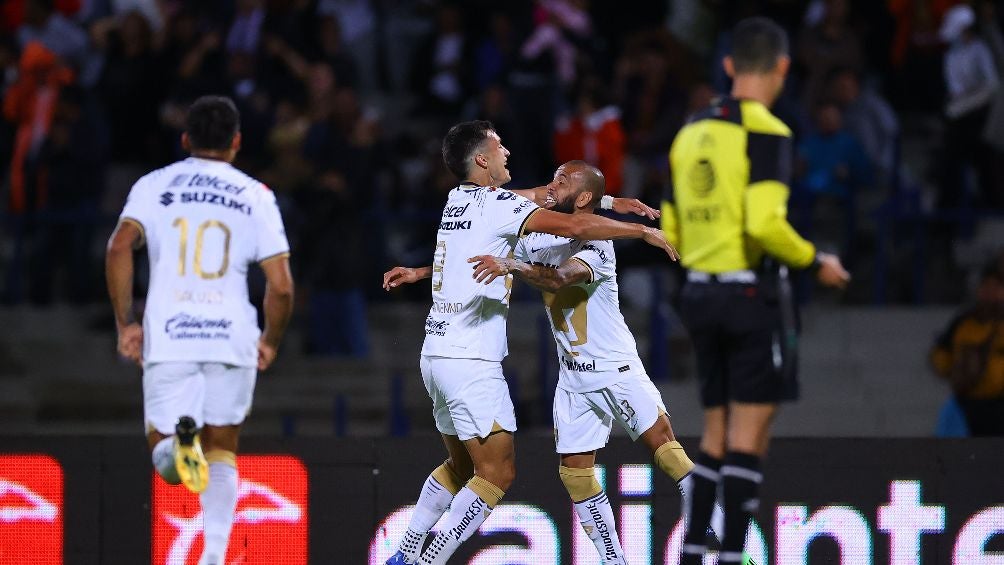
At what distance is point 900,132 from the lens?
14430 mm

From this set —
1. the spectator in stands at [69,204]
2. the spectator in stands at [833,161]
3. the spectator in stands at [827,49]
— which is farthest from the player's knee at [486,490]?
the spectator in stands at [827,49]

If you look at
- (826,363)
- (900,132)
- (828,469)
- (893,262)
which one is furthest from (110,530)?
(900,132)

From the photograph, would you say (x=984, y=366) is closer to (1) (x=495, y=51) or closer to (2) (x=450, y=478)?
(2) (x=450, y=478)

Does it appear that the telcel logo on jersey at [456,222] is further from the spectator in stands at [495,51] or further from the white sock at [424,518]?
the spectator in stands at [495,51]

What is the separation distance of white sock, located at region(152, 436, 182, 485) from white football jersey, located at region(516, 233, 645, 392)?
184cm

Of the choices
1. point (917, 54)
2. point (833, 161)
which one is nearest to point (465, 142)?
point (833, 161)

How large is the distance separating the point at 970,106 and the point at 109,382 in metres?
6.71

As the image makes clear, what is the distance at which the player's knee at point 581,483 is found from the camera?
7824mm

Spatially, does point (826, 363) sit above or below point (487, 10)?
below

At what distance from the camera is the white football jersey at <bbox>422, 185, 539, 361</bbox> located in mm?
7477

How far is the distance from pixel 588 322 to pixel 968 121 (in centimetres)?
625

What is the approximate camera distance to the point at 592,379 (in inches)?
312

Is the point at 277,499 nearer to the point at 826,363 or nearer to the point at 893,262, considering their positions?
the point at 826,363

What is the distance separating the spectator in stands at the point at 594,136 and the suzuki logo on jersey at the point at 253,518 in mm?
4617
